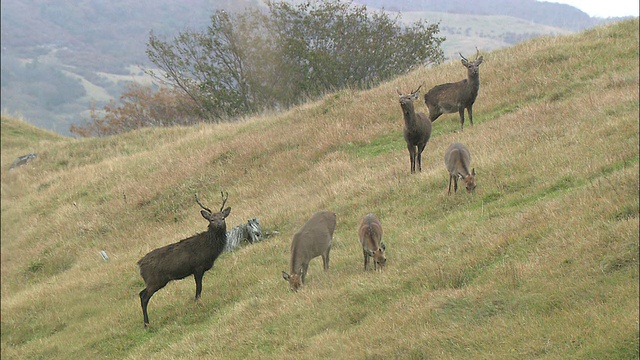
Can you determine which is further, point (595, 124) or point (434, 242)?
point (595, 124)

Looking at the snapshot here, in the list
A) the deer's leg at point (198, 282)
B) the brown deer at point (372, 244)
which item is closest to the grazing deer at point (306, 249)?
the brown deer at point (372, 244)

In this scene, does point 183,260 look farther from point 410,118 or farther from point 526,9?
point 526,9

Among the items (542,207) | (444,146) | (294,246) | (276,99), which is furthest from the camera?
(276,99)

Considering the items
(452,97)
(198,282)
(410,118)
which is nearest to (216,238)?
(198,282)

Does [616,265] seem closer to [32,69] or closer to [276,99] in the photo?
[276,99]

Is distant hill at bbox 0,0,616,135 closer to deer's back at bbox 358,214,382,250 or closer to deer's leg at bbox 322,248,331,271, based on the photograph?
deer's leg at bbox 322,248,331,271

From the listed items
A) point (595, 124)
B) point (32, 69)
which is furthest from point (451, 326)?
point (32, 69)

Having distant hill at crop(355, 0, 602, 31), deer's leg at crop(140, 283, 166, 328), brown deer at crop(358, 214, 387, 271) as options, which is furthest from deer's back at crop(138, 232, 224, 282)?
distant hill at crop(355, 0, 602, 31)

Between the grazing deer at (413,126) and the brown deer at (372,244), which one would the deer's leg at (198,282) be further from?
the grazing deer at (413,126)

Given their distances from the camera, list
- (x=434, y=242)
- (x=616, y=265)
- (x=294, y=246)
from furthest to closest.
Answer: (x=294, y=246), (x=434, y=242), (x=616, y=265)

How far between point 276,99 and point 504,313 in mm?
31370

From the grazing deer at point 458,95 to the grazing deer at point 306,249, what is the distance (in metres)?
6.95

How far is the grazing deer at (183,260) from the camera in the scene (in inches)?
473

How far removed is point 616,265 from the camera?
689 centimetres
